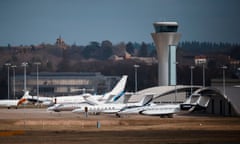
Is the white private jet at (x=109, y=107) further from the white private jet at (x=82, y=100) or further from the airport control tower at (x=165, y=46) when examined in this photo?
the airport control tower at (x=165, y=46)

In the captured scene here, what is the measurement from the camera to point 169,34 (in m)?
164

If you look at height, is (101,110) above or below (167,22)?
below

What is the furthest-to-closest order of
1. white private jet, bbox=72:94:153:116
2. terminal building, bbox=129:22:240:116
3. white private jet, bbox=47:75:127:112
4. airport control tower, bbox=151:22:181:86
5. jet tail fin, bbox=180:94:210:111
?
1. airport control tower, bbox=151:22:181:86
2. white private jet, bbox=47:75:127:112
3. white private jet, bbox=72:94:153:116
4. terminal building, bbox=129:22:240:116
5. jet tail fin, bbox=180:94:210:111

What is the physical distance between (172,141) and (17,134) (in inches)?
617

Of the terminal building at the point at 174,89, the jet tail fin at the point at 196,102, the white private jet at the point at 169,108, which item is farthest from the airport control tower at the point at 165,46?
the jet tail fin at the point at 196,102

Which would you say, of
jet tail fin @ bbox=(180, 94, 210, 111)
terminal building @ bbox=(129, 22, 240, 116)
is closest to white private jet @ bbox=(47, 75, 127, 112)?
terminal building @ bbox=(129, 22, 240, 116)

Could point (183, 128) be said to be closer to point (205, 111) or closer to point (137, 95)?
point (205, 111)

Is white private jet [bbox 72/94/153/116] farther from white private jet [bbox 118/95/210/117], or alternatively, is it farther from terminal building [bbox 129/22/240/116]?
terminal building [bbox 129/22/240/116]

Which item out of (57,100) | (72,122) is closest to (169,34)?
(57,100)

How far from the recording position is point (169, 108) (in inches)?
3720

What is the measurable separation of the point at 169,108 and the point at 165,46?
69912 millimetres

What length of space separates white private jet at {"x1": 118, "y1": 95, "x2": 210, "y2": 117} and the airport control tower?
64975 millimetres

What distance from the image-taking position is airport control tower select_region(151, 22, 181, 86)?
163 meters

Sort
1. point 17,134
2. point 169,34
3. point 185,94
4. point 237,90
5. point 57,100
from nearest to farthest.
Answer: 1. point 17,134
2. point 237,90
3. point 185,94
4. point 57,100
5. point 169,34
